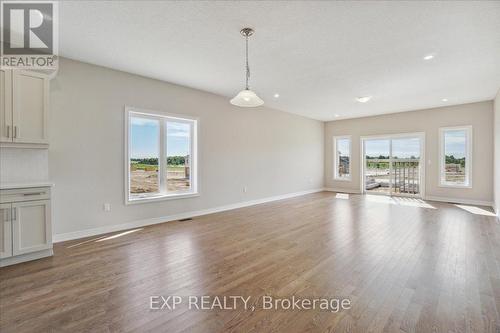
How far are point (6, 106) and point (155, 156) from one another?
229 cm

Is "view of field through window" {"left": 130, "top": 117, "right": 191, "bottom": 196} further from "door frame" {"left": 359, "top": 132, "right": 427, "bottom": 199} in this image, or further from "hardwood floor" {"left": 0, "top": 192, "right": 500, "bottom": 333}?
"door frame" {"left": 359, "top": 132, "right": 427, "bottom": 199}

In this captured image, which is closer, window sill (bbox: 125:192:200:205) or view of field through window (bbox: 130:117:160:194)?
window sill (bbox: 125:192:200:205)

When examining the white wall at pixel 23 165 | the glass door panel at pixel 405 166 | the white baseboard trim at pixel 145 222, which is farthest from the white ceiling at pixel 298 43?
the white baseboard trim at pixel 145 222

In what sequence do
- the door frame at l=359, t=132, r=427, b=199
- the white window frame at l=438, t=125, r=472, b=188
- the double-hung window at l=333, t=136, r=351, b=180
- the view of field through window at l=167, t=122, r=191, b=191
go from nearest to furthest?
the view of field through window at l=167, t=122, r=191, b=191
the white window frame at l=438, t=125, r=472, b=188
the door frame at l=359, t=132, r=427, b=199
the double-hung window at l=333, t=136, r=351, b=180

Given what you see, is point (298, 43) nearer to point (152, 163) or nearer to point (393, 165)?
point (152, 163)

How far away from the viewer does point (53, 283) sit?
2449mm

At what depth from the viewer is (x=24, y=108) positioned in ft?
10.2

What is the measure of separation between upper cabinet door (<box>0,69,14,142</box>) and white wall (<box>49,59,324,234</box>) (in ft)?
2.03

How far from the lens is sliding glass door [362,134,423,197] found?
25.2ft

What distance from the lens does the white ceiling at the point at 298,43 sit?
8.42ft

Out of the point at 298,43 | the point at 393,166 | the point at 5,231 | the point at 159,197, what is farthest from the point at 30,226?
the point at 393,166

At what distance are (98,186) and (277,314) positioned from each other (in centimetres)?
364

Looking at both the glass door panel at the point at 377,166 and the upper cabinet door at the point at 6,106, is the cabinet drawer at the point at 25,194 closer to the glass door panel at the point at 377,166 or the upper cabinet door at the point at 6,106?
the upper cabinet door at the point at 6,106

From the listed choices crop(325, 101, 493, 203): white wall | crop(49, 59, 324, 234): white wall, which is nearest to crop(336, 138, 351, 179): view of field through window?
crop(325, 101, 493, 203): white wall
